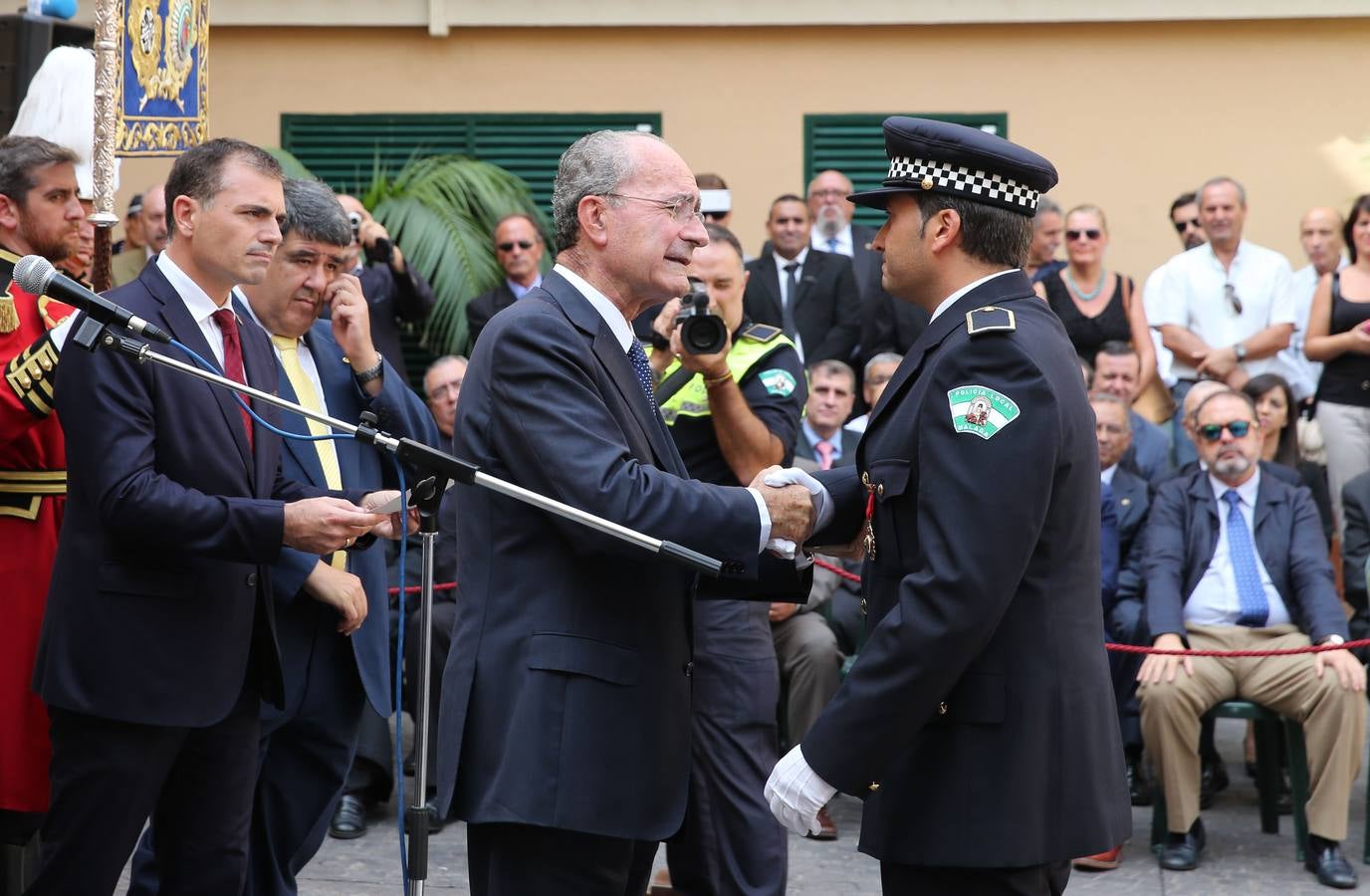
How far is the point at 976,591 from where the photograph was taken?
3047mm

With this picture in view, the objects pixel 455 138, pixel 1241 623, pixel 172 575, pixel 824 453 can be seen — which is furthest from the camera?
pixel 455 138

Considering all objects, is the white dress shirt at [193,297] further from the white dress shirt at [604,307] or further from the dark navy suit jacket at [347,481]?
the white dress shirt at [604,307]

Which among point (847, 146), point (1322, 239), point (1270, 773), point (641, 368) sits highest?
point (847, 146)

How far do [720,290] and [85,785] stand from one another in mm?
2626

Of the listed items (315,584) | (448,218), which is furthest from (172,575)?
(448,218)

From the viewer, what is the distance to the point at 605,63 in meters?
10.9

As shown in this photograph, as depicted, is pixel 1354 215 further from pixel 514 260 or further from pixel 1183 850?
pixel 514 260

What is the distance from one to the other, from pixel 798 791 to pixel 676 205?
1.22 meters

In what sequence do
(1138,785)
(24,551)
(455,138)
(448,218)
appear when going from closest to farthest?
(24,551) < (1138,785) < (448,218) < (455,138)

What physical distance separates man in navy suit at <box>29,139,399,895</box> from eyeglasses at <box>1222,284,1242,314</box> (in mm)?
6042

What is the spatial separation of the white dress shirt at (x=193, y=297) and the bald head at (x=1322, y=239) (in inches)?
272

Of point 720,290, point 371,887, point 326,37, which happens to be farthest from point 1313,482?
point 326,37

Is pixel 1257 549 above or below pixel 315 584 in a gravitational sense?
below

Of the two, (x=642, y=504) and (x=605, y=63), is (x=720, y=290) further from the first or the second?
(x=605, y=63)
